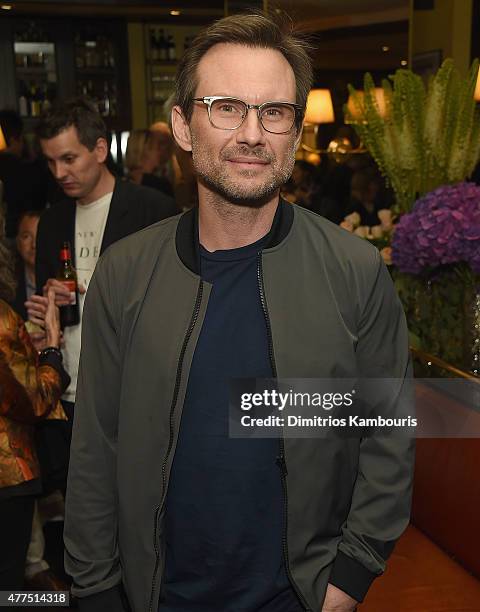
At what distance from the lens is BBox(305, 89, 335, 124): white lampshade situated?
5020 millimetres

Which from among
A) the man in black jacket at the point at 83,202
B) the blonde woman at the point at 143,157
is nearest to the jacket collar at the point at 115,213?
the man in black jacket at the point at 83,202

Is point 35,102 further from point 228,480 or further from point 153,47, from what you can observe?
point 228,480

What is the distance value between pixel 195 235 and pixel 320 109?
3.99m

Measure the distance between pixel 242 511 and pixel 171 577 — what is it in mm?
187

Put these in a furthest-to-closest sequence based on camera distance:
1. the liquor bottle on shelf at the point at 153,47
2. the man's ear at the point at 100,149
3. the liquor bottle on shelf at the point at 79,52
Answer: the liquor bottle on shelf at the point at 153,47 < the liquor bottle on shelf at the point at 79,52 < the man's ear at the point at 100,149

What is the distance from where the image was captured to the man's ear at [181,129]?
4.30 ft

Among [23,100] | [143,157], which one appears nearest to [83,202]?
[143,157]

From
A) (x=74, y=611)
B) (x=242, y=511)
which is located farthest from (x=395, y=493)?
(x=74, y=611)

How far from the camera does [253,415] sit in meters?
1.20

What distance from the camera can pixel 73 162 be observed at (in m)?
2.46

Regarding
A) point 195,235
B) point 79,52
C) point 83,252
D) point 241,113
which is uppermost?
point 79,52

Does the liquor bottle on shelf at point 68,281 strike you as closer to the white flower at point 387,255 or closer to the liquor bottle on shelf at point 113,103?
the white flower at point 387,255

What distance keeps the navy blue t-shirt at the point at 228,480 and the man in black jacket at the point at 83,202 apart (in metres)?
1.28

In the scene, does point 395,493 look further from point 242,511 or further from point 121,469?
point 121,469
